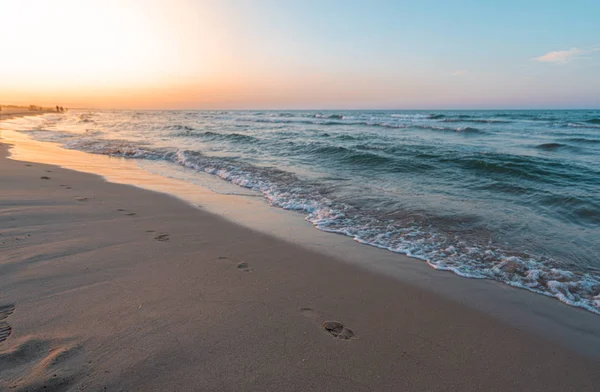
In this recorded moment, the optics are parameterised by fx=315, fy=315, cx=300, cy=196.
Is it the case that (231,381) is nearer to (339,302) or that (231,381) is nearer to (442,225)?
(339,302)

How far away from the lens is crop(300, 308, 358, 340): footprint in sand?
103 inches

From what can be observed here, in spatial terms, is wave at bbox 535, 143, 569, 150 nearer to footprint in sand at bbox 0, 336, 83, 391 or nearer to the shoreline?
the shoreline

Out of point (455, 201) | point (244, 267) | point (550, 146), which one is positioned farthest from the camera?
point (550, 146)

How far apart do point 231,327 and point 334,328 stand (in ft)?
2.86

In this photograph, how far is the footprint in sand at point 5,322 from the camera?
2.29 m

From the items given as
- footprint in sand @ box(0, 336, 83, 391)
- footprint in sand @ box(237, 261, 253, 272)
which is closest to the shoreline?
Result: footprint in sand @ box(237, 261, 253, 272)

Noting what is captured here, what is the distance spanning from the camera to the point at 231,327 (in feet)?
8.58

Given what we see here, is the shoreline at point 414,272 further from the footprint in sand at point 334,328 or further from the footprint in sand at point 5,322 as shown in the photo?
the footprint in sand at point 5,322

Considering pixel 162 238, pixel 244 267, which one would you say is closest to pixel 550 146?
pixel 244 267

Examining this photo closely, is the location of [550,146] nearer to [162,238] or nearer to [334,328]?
[334,328]

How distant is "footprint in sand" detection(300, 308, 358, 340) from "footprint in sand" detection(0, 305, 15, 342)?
225cm

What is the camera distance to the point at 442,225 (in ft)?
18.8

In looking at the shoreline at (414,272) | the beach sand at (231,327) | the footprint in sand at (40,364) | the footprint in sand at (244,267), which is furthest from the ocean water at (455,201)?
the footprint in sand at (40,364)

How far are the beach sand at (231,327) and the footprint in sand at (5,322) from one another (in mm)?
14
